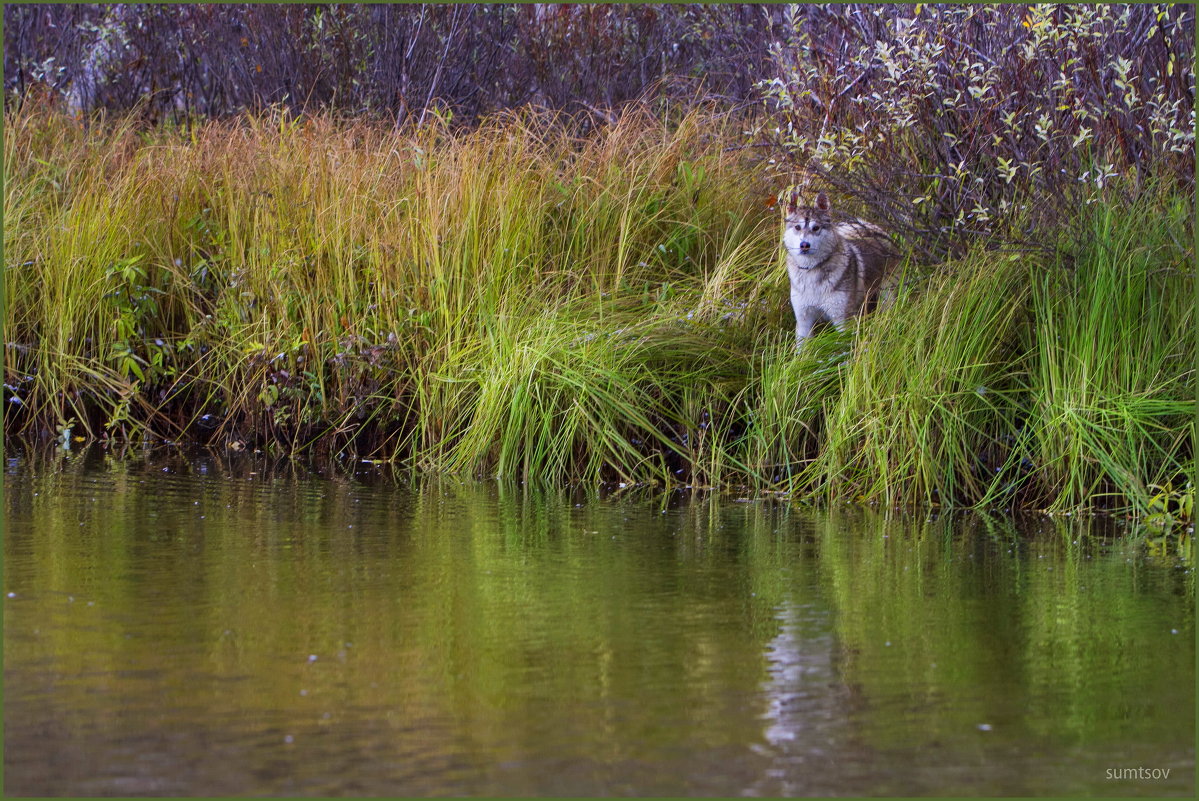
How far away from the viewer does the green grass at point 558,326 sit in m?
7.06

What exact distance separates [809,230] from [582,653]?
13.4 ft

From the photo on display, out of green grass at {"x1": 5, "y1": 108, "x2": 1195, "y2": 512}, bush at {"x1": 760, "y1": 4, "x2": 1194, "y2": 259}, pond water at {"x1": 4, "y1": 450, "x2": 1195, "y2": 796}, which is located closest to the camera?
pond water at {"x1": 4, "y1": 450, "x2": 1195, "y2": 796}

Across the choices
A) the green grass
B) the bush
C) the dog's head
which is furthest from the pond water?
the bush

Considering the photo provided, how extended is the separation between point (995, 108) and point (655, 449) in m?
2.58

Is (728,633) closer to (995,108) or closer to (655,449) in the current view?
(655,449)

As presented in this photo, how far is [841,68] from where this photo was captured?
8.34 meters

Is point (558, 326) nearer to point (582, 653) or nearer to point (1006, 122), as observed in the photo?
point (1006, 122)

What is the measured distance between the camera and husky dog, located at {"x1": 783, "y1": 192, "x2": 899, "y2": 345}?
8000 millimetres

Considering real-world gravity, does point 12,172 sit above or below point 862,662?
above

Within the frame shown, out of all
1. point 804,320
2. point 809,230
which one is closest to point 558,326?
point 804,320

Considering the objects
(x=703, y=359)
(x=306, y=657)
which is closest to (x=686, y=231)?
(x=703, y=359)

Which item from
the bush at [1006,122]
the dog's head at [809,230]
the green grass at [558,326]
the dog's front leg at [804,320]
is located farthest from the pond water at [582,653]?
the bush at [1006,122]

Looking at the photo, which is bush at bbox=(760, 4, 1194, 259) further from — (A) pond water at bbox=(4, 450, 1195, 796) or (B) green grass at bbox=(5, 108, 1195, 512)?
(A) pond water at bbox=(4, 450, 1195, 796)

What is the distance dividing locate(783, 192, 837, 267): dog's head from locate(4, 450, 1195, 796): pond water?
64.3 inches
